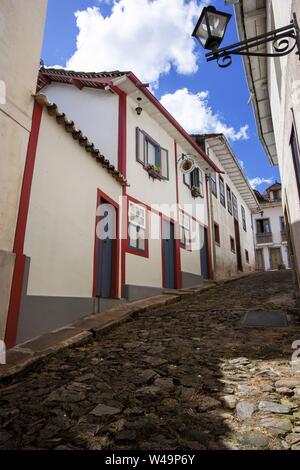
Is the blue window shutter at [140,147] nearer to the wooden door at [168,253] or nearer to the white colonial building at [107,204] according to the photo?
the white colonial building at [107,204]

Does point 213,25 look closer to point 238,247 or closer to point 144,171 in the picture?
point 144,171

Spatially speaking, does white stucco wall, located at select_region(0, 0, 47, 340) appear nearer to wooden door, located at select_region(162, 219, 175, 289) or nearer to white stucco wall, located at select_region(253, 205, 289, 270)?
wooden door, located at select_region(162, 219, 175, 289)

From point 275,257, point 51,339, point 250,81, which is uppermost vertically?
point 250,81

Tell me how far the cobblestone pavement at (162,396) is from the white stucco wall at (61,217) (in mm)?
1375

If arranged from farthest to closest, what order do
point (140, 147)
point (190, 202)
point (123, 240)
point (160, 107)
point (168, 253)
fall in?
1. point (190, 202)
2. point (168, 253)
3. point (160, 107)
4. point (140, 147)
5. point (123, 240)

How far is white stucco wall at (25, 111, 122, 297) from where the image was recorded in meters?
4.93

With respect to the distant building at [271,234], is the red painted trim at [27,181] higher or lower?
lower

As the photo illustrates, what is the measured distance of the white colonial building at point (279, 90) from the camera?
3.74m

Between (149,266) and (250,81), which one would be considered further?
(149,266)

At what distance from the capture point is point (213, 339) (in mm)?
4676

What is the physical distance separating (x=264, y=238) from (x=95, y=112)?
85.1 feet

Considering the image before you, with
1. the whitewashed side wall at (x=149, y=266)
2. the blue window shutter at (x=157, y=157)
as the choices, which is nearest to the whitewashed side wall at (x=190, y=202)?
the blue window shutter at (x=157, y=157)

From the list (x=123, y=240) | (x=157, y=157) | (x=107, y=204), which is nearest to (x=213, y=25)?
(x=107, y=204)

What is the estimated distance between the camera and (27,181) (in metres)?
4.72
